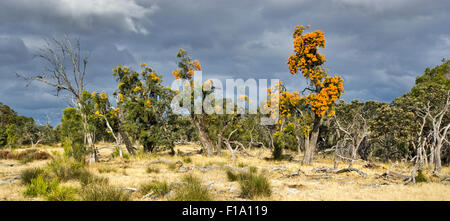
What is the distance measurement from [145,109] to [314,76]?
567 inches

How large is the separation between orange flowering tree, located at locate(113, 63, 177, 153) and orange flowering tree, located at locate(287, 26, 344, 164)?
11846mm

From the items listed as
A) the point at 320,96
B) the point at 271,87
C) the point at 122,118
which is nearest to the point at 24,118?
the point at 122,118

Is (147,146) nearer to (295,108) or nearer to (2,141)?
(295,108)

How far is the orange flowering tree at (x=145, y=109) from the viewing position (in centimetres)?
2275

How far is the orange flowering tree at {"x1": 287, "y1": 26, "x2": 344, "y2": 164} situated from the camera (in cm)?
1738

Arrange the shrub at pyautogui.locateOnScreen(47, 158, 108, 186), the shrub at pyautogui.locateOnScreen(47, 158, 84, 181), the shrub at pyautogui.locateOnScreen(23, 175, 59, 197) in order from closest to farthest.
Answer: the shrub at pyautogui.locateOnScreen(23, 175, 59, 197)
the shrub at pyautogui.locateOnScreen(47, 158, 108, 186)
the shrub at pyautogui.locateOnScreen(47, 158, 84, 181)

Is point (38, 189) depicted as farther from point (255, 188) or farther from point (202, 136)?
point (202, 136)

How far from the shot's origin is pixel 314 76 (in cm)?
1780

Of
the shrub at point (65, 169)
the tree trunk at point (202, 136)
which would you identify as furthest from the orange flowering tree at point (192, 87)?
the shrub at point (65, 169)

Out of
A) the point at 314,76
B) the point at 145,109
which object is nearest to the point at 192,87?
the point at 145,109

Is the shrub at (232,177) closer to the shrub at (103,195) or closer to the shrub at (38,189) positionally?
the shrub at (103,195)

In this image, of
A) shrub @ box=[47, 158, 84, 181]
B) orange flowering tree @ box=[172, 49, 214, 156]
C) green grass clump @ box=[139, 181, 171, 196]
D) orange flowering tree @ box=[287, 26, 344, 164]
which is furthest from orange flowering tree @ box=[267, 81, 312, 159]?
shrub @ box=[47, 158, 84, 181]

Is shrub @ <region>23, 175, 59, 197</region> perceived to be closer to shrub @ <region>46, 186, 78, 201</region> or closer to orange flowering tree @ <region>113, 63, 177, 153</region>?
shrub @ <region>46, 186, 78, 201</region>
